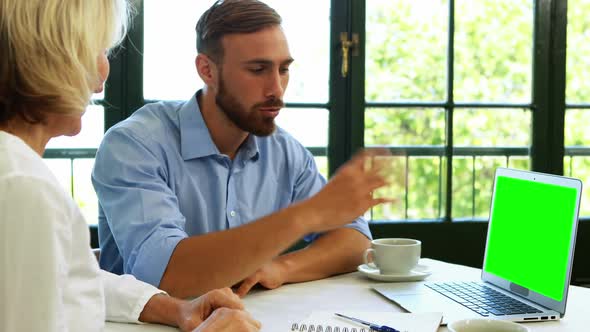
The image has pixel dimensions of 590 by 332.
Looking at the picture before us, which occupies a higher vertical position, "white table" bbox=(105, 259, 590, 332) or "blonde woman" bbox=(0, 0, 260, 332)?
"blonde woman" bbox=(0, 0, 260, 332)

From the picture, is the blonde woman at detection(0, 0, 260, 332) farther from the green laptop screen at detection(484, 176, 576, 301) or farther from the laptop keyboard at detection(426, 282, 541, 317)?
the green laptop screen at detection(484, 176, 576, 301)

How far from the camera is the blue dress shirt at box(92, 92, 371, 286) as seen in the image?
151 centimetres

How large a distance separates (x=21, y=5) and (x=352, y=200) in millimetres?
649

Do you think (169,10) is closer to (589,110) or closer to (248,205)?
(248,205)

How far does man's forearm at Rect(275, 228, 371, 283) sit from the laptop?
155mm

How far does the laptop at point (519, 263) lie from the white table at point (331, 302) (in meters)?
0.03

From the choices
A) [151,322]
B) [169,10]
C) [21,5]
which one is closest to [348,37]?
[169,10]

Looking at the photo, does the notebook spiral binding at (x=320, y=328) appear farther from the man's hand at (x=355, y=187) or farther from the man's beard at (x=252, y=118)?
the man's beard at (x=252, y=118)

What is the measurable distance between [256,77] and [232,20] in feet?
0.53

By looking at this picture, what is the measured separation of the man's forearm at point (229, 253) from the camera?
133 centimetres

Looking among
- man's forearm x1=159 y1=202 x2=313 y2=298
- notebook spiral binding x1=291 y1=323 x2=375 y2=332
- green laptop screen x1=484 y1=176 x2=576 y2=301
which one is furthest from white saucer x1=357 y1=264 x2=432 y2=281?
notebook spiral binding x1=291 y1=323 x2=375 y2=332

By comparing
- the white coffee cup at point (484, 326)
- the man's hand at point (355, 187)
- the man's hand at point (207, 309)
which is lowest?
the man's hand at point (207, 309)

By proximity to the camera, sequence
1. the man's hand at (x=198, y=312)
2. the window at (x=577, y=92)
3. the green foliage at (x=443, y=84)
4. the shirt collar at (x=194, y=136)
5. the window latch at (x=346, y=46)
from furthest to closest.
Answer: the window at (x=577, y=92) → the green foliage at (x=443, y=84) → the window latch at (x=346, y=46) → the shirt collar at (x=194, y=136) → the man's hand at (x=198, y=312)

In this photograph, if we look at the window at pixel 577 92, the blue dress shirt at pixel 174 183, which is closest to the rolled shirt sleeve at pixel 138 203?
the blue dress shirt at pixel 174 183
